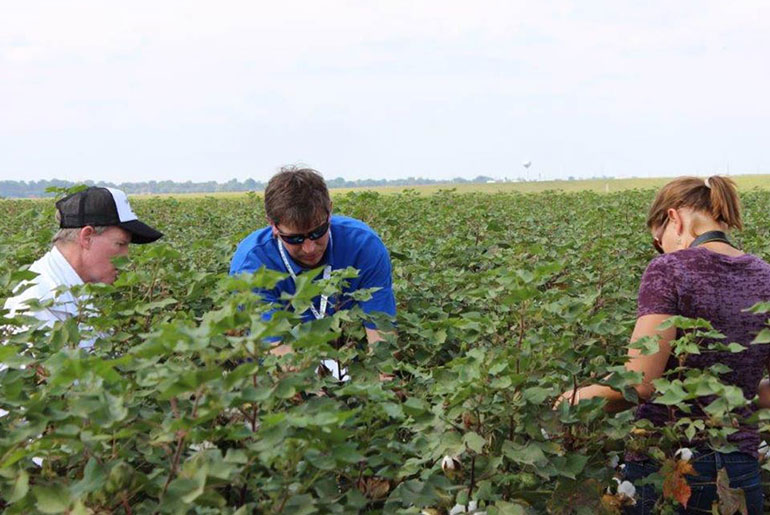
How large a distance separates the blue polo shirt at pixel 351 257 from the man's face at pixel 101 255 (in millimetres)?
450

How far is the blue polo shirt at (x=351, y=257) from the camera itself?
3420mm

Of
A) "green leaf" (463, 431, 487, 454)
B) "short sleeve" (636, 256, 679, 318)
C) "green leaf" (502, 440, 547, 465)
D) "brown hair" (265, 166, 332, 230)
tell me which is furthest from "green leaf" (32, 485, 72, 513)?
"brown hair" (265, 166, 332, 230)

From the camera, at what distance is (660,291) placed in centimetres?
249

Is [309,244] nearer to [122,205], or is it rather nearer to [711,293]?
[122,205]

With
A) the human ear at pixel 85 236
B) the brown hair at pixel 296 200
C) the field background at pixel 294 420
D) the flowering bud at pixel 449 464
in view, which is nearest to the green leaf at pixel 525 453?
the field background at pixel 294 420

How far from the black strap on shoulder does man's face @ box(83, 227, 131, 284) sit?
204 centimetres

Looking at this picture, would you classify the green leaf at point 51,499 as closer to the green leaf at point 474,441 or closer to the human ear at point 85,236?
the green leaf at point 474,441

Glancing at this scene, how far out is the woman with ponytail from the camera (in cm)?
248

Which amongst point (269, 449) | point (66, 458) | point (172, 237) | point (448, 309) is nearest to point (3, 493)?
point (66, 458)

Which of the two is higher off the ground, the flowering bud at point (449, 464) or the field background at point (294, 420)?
the field background at point (294, 420)

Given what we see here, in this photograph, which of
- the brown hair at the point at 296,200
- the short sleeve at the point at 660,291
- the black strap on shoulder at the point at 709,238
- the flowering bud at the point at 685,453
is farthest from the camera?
the brown hair at the point at 296,200

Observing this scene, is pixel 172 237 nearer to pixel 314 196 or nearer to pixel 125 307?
pixel 314 196

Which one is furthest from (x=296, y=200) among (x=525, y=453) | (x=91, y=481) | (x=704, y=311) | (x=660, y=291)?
(x=91, y=481)

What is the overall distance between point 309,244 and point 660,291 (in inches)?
51.8
